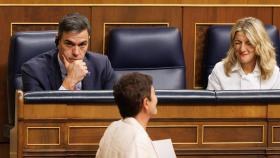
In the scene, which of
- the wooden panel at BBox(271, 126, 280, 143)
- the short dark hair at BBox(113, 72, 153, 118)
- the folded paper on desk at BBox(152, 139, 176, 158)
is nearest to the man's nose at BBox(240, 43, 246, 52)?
the wooden panel at BBox(271, 126, 280, 143)

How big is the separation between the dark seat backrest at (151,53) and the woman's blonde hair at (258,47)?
1.40 ft

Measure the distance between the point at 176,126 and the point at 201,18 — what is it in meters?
1.59

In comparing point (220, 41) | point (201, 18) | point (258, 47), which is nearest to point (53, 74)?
point (258, 47)

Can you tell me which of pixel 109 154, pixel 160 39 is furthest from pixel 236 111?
pixel 160 39

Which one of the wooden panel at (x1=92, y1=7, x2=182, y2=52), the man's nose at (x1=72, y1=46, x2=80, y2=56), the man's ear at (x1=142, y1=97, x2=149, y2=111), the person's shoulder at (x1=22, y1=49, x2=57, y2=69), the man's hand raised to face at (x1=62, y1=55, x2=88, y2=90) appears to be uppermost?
the wooden panel at (x1=92, y1=7, x2=182, y2=52)

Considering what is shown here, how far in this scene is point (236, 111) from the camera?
9.25ft

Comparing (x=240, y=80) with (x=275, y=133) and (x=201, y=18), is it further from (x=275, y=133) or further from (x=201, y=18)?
(x=275, y=133)

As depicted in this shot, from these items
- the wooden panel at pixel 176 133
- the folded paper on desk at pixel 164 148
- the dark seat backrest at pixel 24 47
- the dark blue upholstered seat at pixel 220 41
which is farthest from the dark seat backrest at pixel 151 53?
the folded paper on desk at pixel 164 148

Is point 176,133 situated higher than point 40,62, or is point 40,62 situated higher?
point 40,62

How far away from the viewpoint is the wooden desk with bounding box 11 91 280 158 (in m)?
2.71

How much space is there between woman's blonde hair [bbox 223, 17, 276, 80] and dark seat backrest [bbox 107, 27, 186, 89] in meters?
0.43

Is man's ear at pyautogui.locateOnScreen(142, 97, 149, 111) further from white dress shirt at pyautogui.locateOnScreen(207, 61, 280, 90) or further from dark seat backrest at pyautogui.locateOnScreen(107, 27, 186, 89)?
dark seat backrest at pyautogui.locateOnScreen(107, 27, 186, 89)

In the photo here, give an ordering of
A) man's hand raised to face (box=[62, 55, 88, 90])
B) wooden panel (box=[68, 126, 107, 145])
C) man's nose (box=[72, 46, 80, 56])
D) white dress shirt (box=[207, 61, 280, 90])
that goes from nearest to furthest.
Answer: wooden panel (box=[68, 126, 107, 145])
man's hand raised to face (box=[62, 55, 88, 90])
man's nose (box=[72, 46, 80, 56])
white dress shirt (box=[207, 61, 280, 90])

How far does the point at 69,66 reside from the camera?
3.24 m
